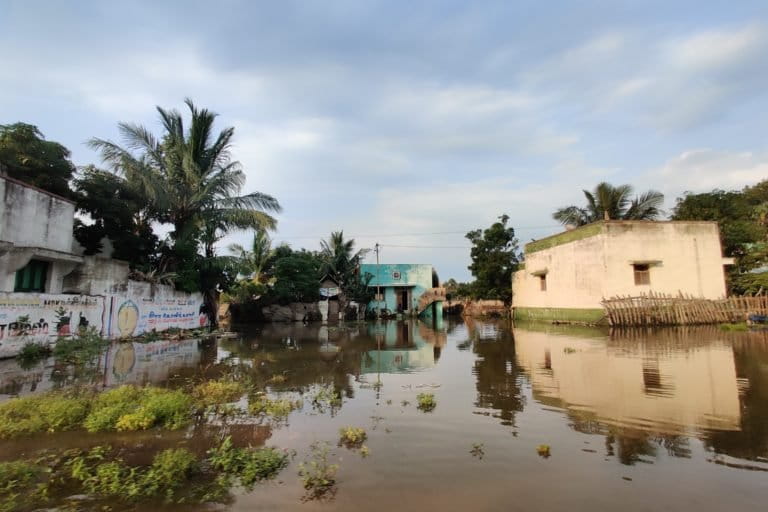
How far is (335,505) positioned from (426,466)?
1.11 metres

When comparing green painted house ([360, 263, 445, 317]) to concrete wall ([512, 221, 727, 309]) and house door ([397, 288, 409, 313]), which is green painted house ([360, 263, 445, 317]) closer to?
house door ([397, 288, 409, 313])

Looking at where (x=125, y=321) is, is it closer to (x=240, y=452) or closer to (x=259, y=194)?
(x=259, y=194)

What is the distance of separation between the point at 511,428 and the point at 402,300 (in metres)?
32.4

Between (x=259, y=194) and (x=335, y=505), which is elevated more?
(x=259, y=194)

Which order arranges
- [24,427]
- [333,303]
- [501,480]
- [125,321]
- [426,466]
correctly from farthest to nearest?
1. [333,303]
2. [125,321]
3. [24,427]
4. [426,466]
5. [501,480]

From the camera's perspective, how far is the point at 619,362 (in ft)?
31.3

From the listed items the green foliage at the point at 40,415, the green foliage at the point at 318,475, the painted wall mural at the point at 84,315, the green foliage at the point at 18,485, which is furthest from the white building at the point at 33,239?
the green foliage at the point at 318,475

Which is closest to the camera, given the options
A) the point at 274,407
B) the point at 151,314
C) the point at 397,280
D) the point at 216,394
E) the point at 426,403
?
the point at 274,407

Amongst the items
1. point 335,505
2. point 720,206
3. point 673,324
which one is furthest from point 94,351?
point 720,206

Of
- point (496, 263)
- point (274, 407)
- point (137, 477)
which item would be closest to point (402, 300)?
point (496, 263)

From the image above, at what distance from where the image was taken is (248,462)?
159 inches

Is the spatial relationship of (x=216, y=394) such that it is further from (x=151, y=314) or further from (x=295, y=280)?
(x=295, y=280)

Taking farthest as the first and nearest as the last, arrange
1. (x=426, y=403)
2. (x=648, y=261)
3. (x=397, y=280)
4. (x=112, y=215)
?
(x=397, y=280) → (x=648, y=261) → (x=112, y=215) → (x=426, y=403)

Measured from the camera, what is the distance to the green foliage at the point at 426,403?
623cm
